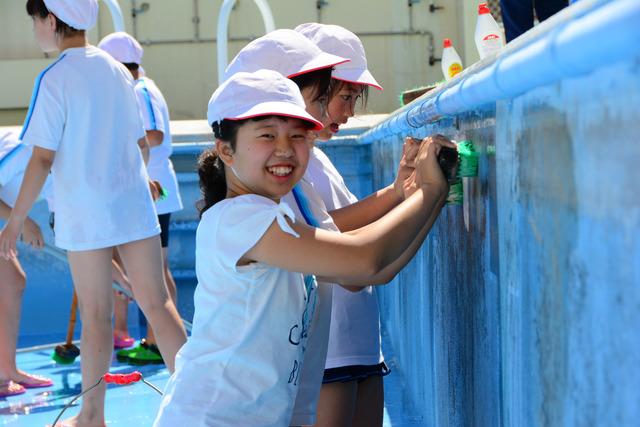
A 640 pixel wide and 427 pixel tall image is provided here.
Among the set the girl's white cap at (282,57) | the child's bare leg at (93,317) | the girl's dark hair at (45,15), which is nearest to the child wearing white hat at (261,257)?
the girl's white cap at (282,57)

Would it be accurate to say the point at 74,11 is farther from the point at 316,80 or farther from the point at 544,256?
the point at 544,256

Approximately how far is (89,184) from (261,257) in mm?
2238

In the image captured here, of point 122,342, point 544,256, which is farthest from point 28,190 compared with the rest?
point 544,256

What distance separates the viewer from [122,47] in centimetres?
562

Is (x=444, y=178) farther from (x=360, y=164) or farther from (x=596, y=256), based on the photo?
(x=360, y=164)

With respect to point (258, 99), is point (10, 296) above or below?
below

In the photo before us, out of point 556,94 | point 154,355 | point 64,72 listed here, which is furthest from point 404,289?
point 556,94

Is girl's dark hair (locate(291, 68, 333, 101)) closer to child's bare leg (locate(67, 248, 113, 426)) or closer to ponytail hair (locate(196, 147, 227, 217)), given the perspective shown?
ponytail hair (locate(196, 147, 227, 217))

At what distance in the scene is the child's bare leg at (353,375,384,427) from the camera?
2.64 metres

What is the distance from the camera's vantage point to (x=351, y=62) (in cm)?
263

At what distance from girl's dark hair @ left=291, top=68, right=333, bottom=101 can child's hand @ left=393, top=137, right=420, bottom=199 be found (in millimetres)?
276

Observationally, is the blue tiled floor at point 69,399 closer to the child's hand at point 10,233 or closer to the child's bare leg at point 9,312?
the child's bare leg at point 9,312

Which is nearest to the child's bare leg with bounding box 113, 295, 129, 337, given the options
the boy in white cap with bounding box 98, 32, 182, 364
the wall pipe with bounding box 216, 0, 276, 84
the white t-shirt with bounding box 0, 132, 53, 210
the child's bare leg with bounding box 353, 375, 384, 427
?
the boy in white cap with bounding box 98, 32, 182, 364

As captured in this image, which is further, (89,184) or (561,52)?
(89,184)
